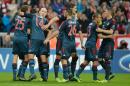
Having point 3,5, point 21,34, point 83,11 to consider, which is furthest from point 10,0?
point 21,34

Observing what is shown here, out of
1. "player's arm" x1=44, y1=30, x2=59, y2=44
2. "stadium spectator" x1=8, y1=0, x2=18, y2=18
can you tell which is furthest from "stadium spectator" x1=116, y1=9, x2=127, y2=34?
"player's arm" x1=44, y1=30, x2=59, y2=44

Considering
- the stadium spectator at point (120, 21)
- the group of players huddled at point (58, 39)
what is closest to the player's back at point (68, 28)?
the group of players huddled at point (58, 39)

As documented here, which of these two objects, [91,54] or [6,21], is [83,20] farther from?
[91,54]

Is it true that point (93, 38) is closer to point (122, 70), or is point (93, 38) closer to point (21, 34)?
point (21, 34)

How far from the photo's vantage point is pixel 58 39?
20.6 m

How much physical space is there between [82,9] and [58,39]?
9.26 meters

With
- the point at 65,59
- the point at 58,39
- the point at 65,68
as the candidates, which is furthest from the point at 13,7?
the point at 65,68

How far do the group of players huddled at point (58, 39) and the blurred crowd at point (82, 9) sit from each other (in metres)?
6.75

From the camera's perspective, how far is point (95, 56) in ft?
68.1

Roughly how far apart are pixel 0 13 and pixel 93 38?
8257mm

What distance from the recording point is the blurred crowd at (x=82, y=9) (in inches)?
1104

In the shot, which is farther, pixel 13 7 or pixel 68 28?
pixel 13 7

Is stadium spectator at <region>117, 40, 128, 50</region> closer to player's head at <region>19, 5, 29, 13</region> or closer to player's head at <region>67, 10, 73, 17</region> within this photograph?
player's head at <region>67, 10, 73, 17</region>

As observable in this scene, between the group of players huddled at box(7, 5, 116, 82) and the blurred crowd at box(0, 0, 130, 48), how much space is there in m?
6.75
